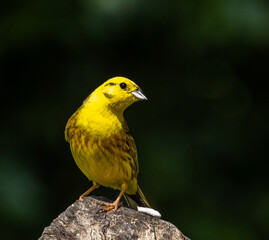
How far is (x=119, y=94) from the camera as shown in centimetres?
499

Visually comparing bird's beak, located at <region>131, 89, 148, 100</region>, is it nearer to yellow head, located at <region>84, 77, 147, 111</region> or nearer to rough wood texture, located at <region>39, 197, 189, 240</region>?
yellow head, located at <region>84, 77, 147, 111</region>

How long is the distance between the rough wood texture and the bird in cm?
82

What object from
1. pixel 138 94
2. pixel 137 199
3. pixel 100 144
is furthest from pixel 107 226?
pixel 137 199

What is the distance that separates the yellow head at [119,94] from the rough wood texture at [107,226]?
1.07 m

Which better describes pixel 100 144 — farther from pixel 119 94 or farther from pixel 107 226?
pixel 107 226

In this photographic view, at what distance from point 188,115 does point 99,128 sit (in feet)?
8.89

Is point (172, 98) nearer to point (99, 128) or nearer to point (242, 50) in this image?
point (242, 50)

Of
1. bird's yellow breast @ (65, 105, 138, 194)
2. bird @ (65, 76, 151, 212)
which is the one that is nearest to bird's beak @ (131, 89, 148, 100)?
bird @ (65, 76, 151, 212)

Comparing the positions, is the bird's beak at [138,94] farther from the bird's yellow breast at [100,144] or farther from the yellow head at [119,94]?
the bird's yellow breast at [100,144]

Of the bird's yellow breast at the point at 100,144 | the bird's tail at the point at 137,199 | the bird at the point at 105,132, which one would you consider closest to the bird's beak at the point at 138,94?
the bird at the point at 105,132

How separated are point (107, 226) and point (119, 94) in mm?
1273

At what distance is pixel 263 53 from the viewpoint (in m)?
7.58

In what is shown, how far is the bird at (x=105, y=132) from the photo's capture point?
4.97 metres

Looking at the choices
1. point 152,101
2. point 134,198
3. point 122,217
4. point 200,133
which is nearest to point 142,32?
point 152,101
